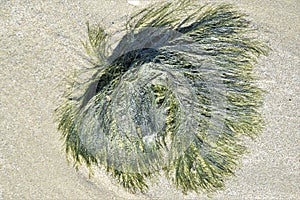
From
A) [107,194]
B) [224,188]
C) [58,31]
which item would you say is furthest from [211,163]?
[58,31]

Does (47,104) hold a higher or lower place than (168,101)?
higher

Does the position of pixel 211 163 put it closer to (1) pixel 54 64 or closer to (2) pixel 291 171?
(2) pixel 291 171

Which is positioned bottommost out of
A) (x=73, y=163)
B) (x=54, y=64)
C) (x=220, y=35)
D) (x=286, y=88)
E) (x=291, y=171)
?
(x=291, y=171)

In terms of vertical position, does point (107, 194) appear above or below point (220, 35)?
below

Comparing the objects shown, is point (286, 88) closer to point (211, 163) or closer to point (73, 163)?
point (211, 163)

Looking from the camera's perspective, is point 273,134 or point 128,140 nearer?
point 128,140

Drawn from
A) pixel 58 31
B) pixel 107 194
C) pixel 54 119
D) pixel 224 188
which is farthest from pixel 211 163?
pixel 58 31
